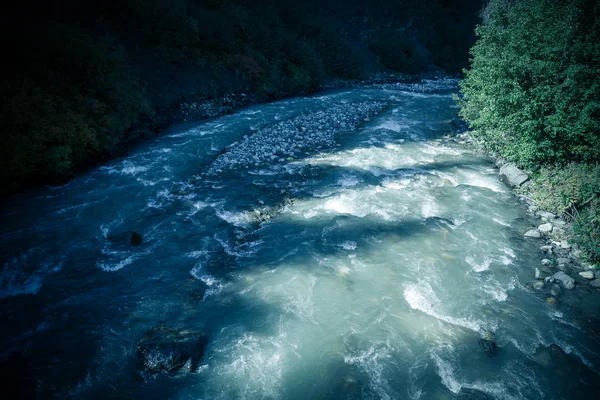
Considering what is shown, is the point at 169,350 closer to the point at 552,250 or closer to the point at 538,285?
the point at 538,285

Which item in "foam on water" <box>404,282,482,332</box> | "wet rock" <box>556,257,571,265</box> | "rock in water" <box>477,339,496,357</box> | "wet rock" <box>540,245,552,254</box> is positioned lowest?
"rock in water" <box>477,339,496,357</box>

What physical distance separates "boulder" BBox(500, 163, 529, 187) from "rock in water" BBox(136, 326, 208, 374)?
15075mm

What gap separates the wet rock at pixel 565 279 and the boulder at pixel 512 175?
234 inches

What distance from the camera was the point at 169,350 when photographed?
684 cm

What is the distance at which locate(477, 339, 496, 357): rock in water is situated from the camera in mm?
7051

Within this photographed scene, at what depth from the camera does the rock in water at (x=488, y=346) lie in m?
7.05

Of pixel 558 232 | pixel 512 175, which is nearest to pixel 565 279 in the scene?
pixel 558 232

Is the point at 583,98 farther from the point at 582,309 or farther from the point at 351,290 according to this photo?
the point at 351,290

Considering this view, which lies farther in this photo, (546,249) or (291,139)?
(291,139)

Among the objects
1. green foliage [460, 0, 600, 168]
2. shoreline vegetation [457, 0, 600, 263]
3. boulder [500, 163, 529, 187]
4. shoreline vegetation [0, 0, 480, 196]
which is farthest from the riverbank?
shoreline vegetation [0, 0, 480, 196]

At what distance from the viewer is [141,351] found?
6.87 meters

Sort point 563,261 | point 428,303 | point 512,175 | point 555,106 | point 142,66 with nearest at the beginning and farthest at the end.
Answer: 1. point 428,303
2. point 563,261
3. point 555,106
4. point 512,175
5. point 142,66

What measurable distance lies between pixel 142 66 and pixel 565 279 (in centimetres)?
2684

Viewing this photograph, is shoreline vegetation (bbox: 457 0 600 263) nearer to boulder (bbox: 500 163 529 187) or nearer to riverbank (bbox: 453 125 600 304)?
riverbank (bbox: 453 125 600 304)
